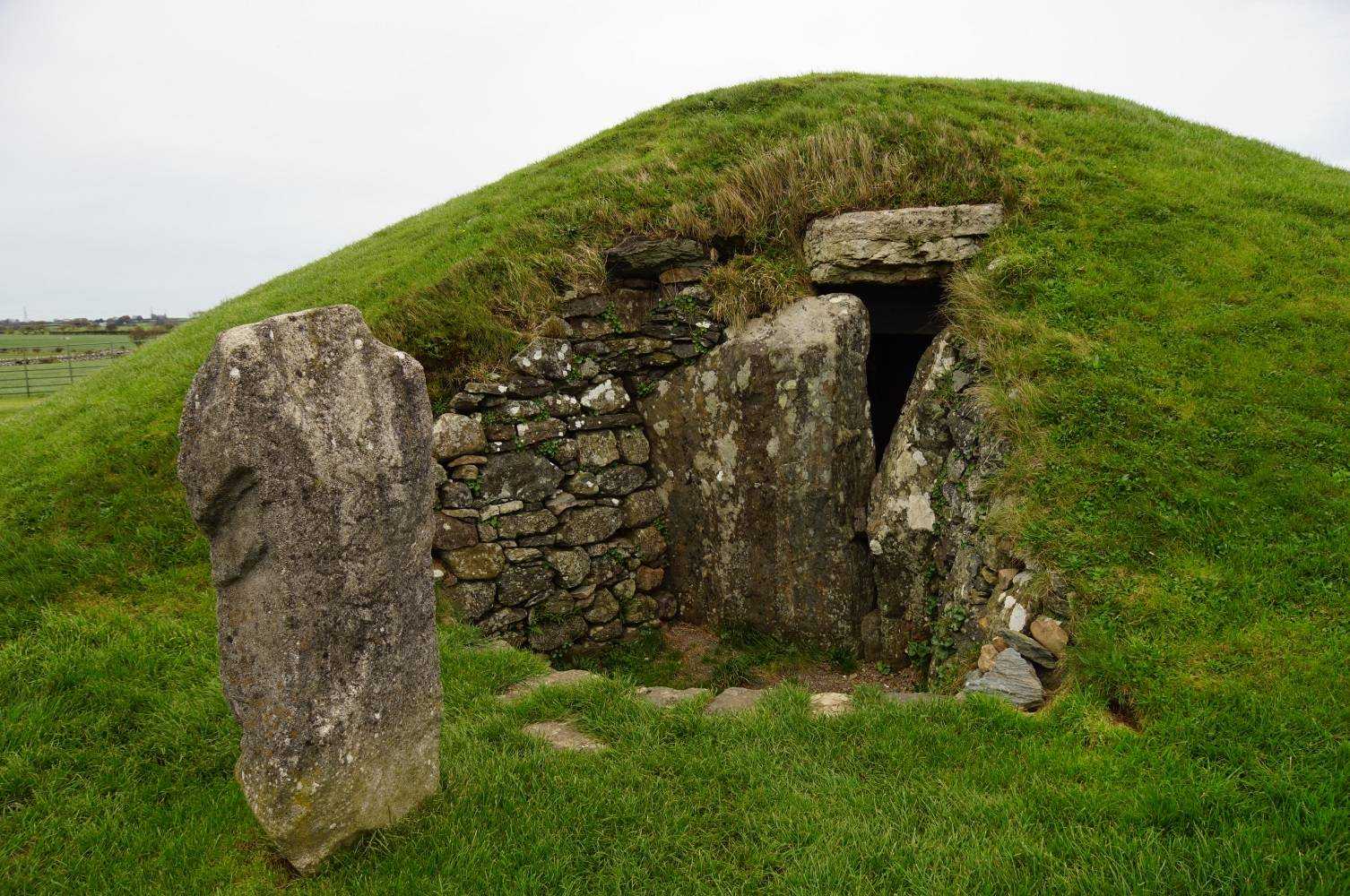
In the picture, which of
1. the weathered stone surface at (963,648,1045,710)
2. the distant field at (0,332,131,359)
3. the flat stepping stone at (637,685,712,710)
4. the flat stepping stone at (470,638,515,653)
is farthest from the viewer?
the distant field at (0,332,131,359)

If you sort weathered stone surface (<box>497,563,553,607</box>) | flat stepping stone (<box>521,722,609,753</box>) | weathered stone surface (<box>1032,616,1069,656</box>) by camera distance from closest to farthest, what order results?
flat stepping stone (<box>521,722,609,753</box>) → weathered stone surface (<box>1032,616,1069,656</box>) → weathered stone surface (<box>497,563,553,607</box>)

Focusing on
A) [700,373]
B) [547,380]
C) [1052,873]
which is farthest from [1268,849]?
[547,380]

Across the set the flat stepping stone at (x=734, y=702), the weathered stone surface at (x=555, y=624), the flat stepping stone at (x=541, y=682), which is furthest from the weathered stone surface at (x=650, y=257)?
the flat stepping stone at (x=734, y=702)

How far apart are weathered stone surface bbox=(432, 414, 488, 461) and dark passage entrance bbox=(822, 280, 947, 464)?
492cm

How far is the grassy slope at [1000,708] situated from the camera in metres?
3.67

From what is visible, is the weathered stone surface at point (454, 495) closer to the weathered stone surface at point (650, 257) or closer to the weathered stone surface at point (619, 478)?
the weathered stone surface at point (619, 478)

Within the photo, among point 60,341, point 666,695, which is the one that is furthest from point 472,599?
point 60,341

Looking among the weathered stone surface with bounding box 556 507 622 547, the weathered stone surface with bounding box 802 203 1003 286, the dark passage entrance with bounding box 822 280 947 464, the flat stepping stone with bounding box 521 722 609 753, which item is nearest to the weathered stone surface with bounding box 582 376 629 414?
the weathered stone surface with bounding box 556 507 622 547

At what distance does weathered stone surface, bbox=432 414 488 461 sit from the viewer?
26.3 feet

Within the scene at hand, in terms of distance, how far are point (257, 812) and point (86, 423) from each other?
27.8 ft

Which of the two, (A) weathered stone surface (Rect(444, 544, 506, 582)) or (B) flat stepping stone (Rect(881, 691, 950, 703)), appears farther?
(A) weathered stone surface (Rect(444, 544, 506, 582))

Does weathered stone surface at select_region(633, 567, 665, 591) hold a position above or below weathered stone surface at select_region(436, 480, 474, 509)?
below

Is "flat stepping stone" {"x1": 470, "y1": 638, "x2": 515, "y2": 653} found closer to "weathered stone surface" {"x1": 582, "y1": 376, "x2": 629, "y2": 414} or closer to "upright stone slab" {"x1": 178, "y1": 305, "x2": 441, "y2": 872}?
"upright stone slab" {"x1": 178, "y1": 305, "x2": 441, "y2": 872}

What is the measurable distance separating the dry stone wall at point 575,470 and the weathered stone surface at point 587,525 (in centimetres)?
2
